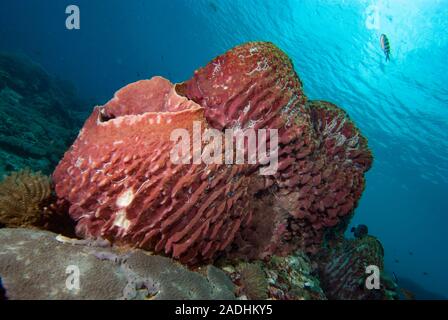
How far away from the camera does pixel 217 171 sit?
3293mm

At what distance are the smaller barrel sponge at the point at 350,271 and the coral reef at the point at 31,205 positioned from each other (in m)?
4.38

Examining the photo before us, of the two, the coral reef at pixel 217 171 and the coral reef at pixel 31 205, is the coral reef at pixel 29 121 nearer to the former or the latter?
the coral reef at pixel 31 205

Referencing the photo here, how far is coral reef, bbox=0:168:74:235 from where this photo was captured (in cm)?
309

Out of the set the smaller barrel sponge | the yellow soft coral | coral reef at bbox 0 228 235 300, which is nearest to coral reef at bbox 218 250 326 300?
coral reef at bbox 0 228 235 300

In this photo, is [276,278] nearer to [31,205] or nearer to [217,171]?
[217,171]

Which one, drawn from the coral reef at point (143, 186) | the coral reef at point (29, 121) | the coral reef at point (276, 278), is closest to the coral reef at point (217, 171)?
the coral reef at point (143, 186)

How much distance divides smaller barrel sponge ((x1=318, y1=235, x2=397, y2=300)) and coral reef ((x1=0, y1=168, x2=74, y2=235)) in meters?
4.38

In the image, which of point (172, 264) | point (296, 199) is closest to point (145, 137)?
point (172, 264)

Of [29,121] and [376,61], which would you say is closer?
[29,121]

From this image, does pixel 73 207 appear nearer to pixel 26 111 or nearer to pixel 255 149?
pixel 255 149

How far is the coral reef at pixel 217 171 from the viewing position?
2.97 meters

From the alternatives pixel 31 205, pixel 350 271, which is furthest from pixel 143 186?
pixel 350 271

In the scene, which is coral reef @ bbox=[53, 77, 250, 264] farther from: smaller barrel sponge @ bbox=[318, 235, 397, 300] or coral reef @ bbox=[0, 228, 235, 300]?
smaller barrel sponge @ bbox=[318, 235, 397, 300]

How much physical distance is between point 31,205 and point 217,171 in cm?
207
